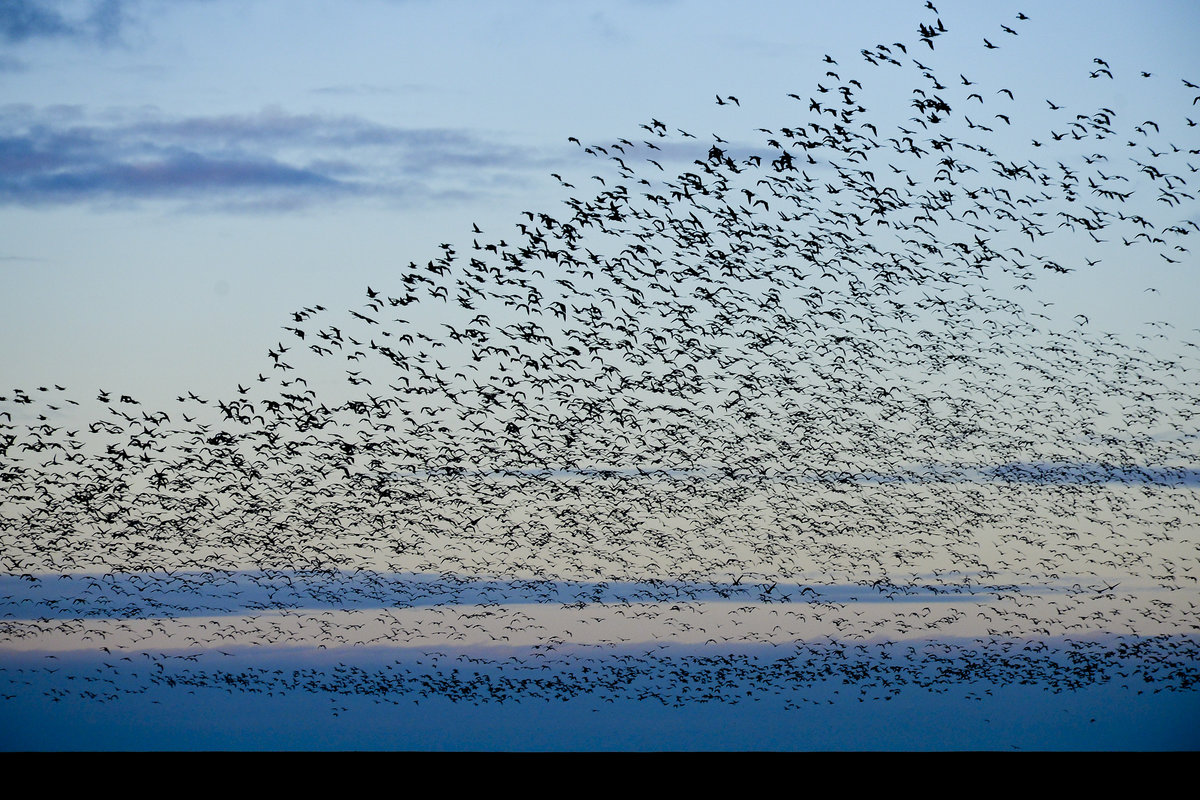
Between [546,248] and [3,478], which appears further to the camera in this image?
[3,478]

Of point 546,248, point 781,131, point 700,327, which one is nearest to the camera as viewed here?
point 781,131

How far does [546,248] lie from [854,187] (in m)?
4.27

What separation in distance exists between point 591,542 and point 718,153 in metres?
7.54

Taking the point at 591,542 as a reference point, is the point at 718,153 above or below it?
above

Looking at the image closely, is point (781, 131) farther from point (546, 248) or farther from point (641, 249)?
point (546, 248)

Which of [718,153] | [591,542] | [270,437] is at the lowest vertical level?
[591,542]

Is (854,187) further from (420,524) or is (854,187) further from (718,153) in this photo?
(420,524)

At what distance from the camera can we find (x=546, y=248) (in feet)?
49.1

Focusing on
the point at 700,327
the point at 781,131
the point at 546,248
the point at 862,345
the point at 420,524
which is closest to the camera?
the point at 781,131
